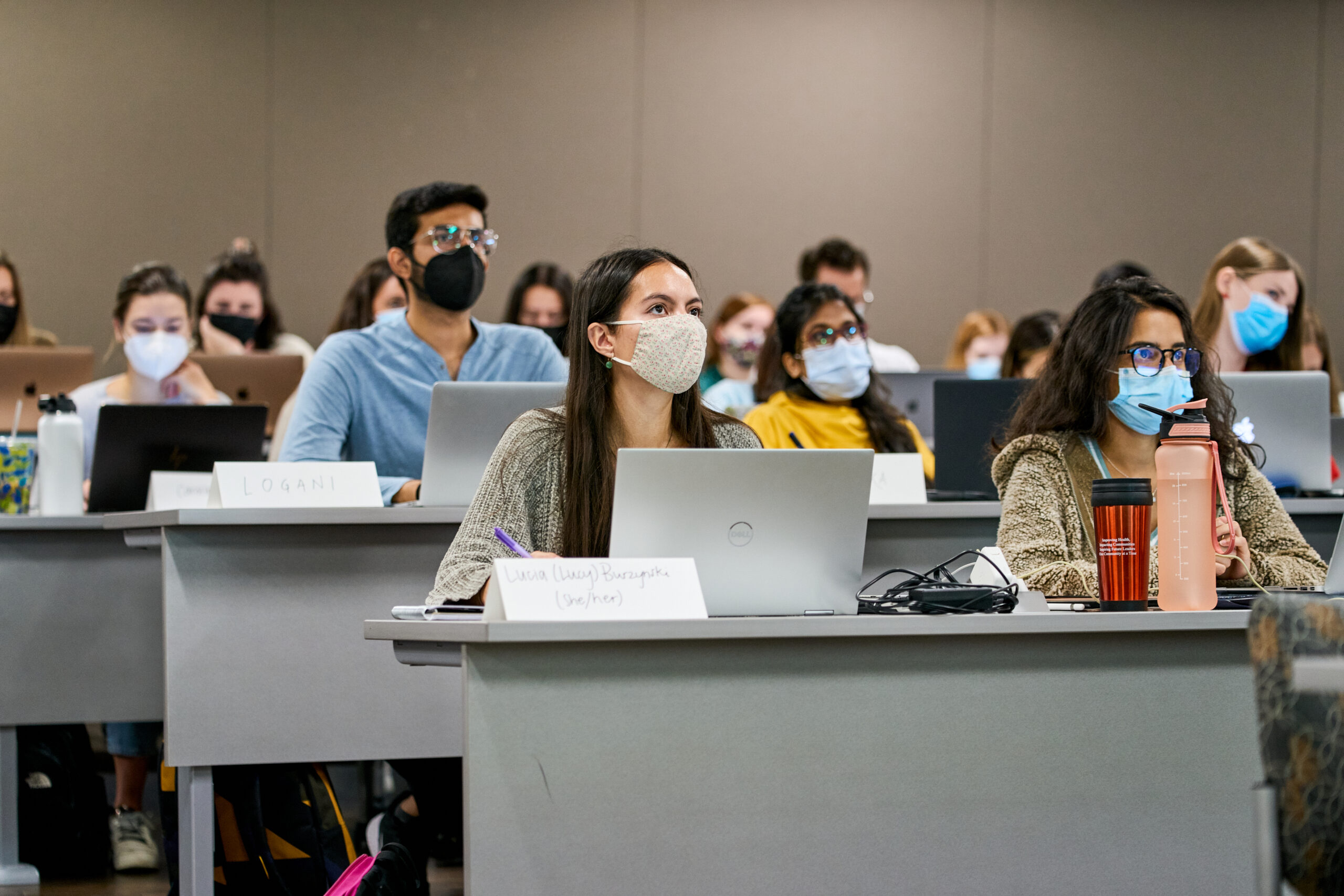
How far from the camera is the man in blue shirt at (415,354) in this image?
3076mm

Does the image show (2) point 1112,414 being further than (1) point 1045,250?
No

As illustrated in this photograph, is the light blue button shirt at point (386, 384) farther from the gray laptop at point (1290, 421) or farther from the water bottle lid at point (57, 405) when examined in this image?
the gray laptop at point (1290, 421)

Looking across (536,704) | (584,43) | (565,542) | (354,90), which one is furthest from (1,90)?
(536,704)

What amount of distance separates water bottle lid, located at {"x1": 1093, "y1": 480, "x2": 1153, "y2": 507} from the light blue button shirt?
172 cm

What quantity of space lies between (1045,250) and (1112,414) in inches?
171

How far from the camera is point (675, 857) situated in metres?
1.47

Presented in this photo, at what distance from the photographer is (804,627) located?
58.6 inches

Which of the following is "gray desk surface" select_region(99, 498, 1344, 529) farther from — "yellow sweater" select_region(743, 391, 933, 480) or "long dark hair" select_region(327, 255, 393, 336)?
"long dark hair" select_region(327, 255, 393, 336)

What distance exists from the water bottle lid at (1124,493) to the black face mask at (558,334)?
2217 millimetres

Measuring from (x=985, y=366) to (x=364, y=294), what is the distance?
248 centimetres

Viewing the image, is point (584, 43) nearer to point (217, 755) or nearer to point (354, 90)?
point (354, 90)

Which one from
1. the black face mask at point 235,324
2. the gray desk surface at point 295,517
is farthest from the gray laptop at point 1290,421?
the black face mask at point 235,324

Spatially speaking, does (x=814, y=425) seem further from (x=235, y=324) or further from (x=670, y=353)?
(x=235, y=324)

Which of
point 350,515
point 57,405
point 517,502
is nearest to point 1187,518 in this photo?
point 517,502
